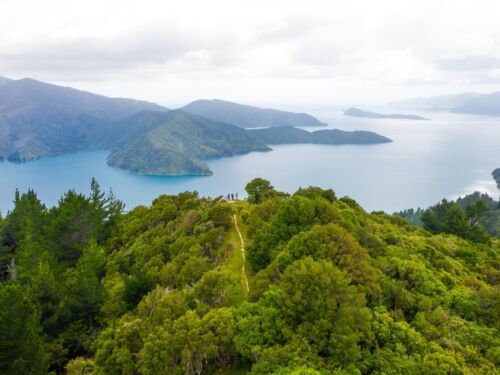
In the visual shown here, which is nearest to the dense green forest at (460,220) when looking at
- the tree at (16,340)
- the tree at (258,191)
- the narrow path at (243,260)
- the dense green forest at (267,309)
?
the dense green forest at (267,309)

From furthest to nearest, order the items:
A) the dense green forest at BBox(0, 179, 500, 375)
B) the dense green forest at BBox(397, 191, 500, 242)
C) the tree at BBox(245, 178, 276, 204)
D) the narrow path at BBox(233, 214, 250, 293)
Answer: the dense green forest at BBox(397, 191, 500, 242) < the tree at BBox(245, 178, 276, 204) < the narrow path at BBox(233, 214, 250, 293) < the dense green forest at BBox(0, 179, 500, 375)

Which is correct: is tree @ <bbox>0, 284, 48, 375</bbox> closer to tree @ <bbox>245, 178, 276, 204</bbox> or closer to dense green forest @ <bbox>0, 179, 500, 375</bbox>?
dense green forest @ <bbox>0, 179, 500, 375</bbox>

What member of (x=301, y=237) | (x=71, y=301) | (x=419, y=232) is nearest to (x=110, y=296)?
(x=71, y=301)

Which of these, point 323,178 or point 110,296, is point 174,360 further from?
point 323,178

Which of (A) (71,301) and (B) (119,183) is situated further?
(B) (119,183)

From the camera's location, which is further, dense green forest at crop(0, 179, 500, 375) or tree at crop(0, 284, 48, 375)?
tree at crop(0, 284, 48, 375)

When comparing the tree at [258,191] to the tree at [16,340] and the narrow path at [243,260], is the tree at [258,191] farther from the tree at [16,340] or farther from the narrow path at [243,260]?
the tree at [16,340]

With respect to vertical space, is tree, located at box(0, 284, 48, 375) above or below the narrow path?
below

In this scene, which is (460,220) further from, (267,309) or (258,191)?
(267,309)

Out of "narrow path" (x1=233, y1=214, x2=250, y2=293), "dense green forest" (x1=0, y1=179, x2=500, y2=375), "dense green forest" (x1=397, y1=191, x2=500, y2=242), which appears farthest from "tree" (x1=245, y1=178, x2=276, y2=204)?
"dense green forest" (x1=397, y1=191, x2=500, y2=242)
